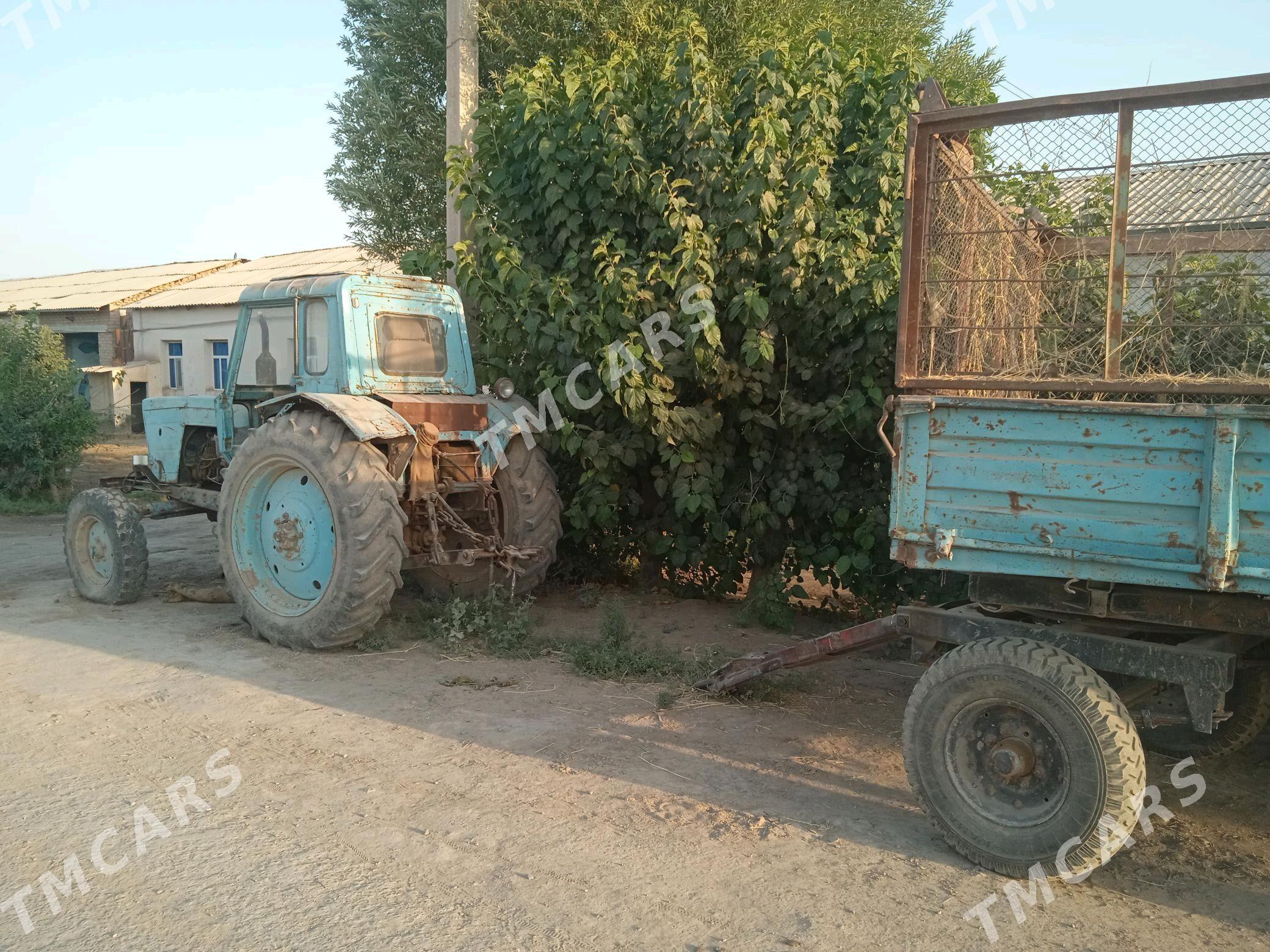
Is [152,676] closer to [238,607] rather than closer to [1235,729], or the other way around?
[238,607]

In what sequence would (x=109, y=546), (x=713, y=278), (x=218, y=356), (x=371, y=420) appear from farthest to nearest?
1. (x=218, y=356)
2. (x=109, y=546)
3. (x=713, y=278)
4. (x=371, y=420)

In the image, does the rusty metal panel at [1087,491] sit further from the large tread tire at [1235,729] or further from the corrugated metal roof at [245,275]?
the corrugated metal roof at [245,275]

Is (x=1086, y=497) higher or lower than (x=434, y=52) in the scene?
lower

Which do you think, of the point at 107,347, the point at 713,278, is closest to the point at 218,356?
the point at 107,347

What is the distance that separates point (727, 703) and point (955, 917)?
7.37ft

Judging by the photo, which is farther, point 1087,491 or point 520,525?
point 520,525

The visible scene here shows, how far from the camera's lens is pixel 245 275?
89.5 ft

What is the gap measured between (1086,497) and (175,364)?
26006mm

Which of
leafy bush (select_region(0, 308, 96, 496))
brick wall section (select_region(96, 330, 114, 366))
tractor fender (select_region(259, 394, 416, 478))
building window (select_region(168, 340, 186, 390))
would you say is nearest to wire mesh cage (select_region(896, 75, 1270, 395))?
tractor fender (select_region(259, 394, 416, 478))

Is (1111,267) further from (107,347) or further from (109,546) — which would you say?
(107,347)

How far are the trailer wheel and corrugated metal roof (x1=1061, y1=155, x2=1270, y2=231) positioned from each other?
1956 mm

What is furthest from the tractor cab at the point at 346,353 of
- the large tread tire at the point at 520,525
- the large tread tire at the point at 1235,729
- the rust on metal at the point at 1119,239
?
the large tread tire at the point at 1235,729

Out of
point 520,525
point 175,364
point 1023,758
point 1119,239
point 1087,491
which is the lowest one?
point 1023,758

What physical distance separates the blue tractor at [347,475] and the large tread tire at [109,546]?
0.01 m
